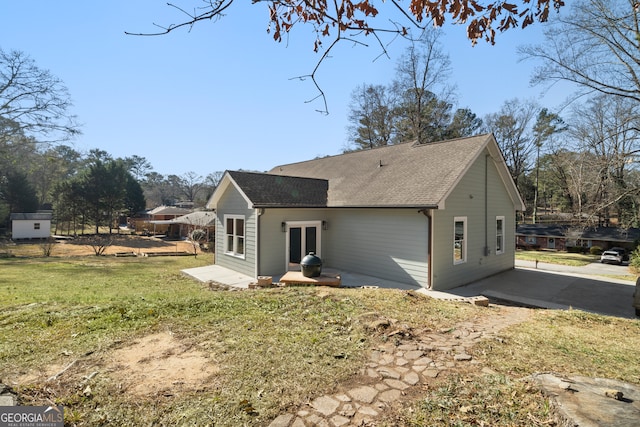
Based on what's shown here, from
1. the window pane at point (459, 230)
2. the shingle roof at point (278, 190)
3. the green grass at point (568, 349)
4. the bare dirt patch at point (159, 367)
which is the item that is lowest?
the green grass at point (568, 349)

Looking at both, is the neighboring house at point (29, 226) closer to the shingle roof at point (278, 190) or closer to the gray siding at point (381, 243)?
the shingle roof at point (278, 190)

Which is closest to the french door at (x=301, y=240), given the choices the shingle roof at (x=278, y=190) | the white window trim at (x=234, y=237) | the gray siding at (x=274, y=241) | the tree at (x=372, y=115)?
the gray siding at (x=274, y=241)

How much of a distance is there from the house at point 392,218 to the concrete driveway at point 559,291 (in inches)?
27.2

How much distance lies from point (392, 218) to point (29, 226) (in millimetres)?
41232

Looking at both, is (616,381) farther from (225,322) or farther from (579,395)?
(225,322)

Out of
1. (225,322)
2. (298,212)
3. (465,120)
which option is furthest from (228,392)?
(465,120)

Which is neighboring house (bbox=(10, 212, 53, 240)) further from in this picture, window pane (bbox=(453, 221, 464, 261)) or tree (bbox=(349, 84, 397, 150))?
window pane (bbox=(453, 221, 464, 261))

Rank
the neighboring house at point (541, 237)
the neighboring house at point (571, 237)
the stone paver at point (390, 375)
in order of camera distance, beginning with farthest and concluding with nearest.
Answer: the neighboring house at point (541, 237) < the neighboring house at point (571, 237) < the stone paver at point (390, 375)

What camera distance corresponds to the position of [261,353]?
3.99 meters

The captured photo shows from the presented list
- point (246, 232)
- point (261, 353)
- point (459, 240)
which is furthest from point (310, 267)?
point (261, 353)

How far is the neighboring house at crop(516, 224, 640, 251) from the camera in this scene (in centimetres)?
2595

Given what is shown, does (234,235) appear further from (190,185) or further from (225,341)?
(190,185)

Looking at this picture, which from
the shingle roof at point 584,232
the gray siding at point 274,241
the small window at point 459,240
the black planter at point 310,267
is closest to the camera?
the black planter at point 310,267

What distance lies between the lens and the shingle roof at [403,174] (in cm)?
1043
